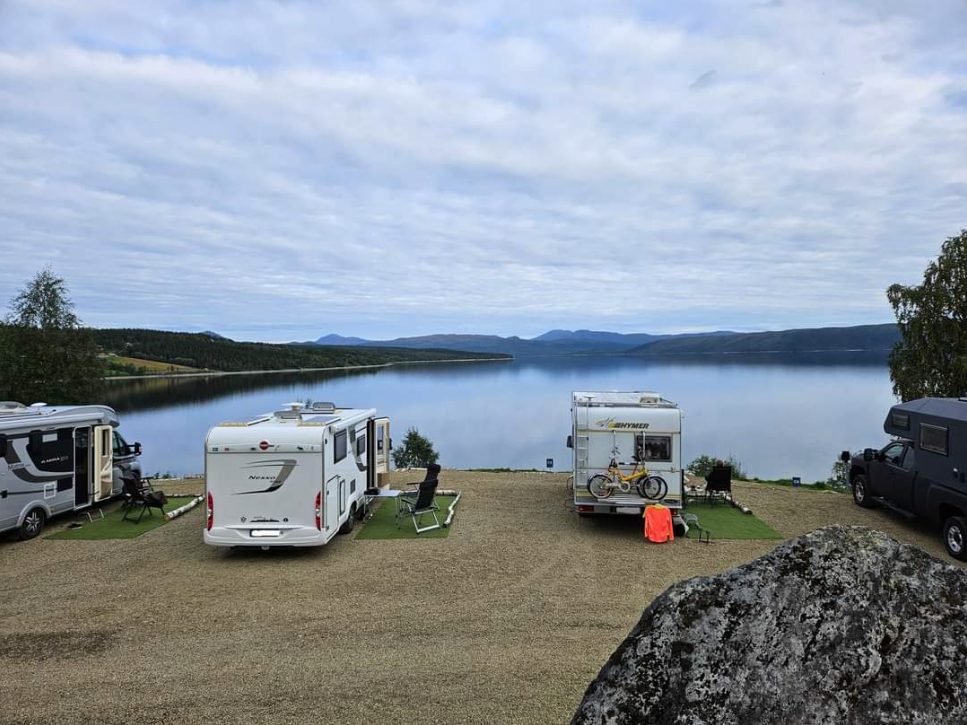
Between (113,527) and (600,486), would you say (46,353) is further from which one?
(600,486)

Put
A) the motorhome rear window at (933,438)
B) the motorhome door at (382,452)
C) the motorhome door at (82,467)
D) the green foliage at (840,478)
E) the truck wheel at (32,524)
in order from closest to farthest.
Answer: the motorhome rear window at (933,438), the truck wheel at (32,524), the motorhome door at (82,467), the motorhome door at (382,452), the green foliage at (840,478)

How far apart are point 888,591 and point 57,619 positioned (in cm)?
835

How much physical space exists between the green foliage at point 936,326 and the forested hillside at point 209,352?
91737mm

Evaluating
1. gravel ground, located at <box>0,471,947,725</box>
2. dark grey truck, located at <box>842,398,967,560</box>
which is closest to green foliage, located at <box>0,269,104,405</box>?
gravel ground, located at <box>0,471,947,725</box>

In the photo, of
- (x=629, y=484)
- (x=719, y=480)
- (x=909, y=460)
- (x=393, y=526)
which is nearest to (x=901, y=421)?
(x=909, y=460)

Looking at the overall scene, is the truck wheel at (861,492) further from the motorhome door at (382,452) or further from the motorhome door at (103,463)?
the motorhome door at (103,463)

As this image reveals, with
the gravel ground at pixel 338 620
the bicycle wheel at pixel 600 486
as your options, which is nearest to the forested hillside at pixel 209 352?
the gravel ground at pixel 338 620

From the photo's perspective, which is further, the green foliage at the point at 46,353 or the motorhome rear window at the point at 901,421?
the green foliage at the point at 46,353

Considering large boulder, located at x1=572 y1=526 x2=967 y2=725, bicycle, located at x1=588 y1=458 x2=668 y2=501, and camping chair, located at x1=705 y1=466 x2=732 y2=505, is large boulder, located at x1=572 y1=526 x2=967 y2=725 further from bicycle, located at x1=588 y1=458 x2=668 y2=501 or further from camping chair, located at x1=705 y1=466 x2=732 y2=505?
camping chair, located at x1=705 y1=466 x2=732 y2=505

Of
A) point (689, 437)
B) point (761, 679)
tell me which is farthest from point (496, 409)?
point (761, 679)

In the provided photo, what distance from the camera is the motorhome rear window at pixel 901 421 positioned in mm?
10727

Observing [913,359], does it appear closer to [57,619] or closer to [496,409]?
[57,619]

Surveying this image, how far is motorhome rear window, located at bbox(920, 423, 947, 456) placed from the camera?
9703mm

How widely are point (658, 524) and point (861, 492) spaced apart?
17.3 ft
